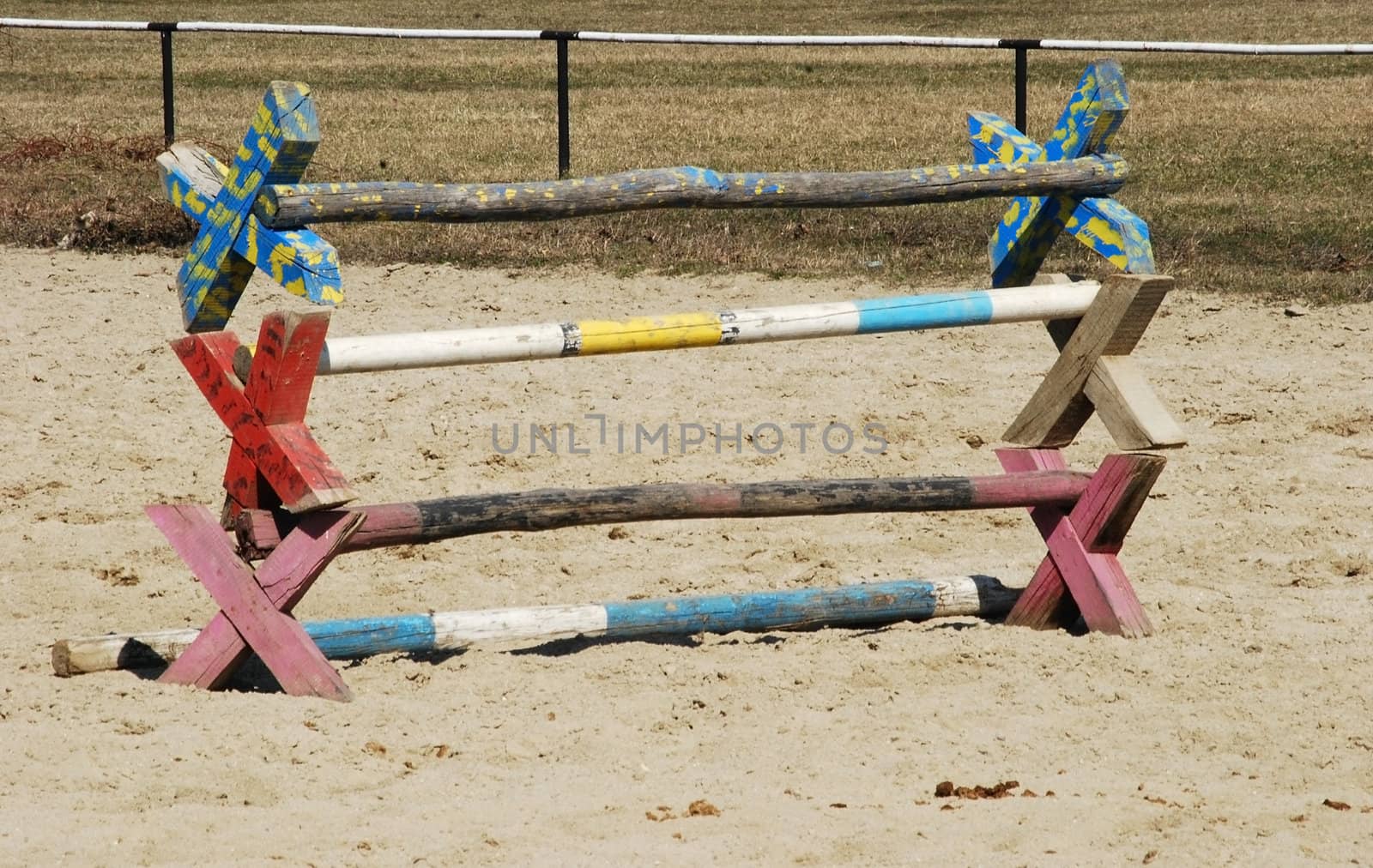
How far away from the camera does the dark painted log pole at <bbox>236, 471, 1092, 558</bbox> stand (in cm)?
391

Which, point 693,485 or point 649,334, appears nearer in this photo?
point 649,334

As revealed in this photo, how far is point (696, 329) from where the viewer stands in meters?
4.00

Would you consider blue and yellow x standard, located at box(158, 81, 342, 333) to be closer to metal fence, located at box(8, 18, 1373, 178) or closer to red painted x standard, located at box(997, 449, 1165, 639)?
red painted x standard, located at box(997, 449, 1165, 639)

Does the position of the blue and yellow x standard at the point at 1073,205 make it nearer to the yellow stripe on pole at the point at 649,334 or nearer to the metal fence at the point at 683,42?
the yellow stripe on pole at the point at 649,334

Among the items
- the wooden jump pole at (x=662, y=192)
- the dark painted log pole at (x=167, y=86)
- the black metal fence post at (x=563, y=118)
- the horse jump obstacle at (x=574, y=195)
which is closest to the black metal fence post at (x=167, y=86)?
the dark painted log pole at (x=167, y=86)

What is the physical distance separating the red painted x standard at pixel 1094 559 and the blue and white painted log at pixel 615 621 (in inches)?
5.5

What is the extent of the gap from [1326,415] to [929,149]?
718 centimetres

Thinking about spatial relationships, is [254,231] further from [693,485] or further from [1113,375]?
[1113,375]

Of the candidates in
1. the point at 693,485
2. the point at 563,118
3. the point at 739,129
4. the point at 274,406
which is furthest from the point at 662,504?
the point at 739,129

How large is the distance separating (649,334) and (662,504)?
45cm

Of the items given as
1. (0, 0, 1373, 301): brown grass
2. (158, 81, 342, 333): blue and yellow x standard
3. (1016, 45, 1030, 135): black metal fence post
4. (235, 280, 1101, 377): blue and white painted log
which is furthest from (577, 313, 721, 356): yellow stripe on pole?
(1016, 45, 1030, 135): black metal fence post

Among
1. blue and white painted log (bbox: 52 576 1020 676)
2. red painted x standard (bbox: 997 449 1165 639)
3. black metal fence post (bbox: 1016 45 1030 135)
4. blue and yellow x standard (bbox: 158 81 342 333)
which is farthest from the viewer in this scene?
black metal fence post (bbox: 1016 45 1030 135)

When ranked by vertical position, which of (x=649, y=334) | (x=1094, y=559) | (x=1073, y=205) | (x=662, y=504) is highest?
(x=1073, y=205)

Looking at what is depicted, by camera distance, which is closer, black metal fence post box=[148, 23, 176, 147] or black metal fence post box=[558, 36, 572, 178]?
black metal fence post box=[558, 36, 572, 178]
